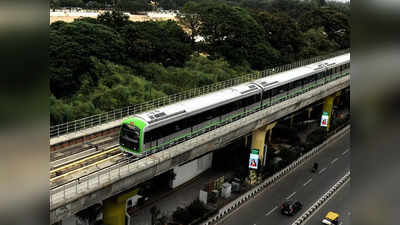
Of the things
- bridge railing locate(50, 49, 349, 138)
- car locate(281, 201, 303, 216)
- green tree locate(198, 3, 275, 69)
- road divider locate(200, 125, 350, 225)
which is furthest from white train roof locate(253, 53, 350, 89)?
green tree locate(198, 3, 275, 69)

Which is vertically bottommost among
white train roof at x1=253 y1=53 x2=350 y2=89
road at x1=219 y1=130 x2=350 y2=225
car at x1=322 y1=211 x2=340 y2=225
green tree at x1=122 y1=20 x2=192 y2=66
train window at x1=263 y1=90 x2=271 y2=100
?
road at x1=219 y1=130 x2=350 y2=225

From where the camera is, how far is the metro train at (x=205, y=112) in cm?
2380

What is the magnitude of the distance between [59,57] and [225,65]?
18.4m

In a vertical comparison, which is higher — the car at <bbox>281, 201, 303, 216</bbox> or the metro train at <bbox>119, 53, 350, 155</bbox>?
the metro train at <bbox>119, 53, 350, 155</bbox>

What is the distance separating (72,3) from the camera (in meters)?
70.4

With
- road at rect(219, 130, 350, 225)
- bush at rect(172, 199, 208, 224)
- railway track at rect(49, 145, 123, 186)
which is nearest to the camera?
railway track at rect(49, 145, 123, 186)

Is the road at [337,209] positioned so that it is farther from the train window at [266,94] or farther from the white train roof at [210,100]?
the white train roof at [210,100]

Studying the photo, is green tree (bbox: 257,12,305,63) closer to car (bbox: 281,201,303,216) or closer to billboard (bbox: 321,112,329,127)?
billboard (bbox: 321,112,329,127)

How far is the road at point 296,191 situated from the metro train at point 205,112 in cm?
624

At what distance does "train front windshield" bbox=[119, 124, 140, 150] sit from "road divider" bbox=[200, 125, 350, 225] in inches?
296

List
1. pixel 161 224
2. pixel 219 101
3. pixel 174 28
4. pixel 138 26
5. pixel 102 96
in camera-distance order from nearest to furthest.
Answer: pixel 161 224, pixel 219 101, pixel 102 96, pixel 138 26, pixel 174 28

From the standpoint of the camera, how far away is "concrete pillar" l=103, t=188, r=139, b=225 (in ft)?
74.8

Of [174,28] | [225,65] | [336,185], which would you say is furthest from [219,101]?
[174,28]
